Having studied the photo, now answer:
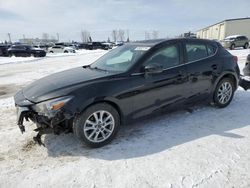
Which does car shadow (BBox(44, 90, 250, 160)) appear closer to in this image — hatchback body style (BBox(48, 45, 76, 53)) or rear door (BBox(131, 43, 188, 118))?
rear door (BBox(131, 43, 188, 118))

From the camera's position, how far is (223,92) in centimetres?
481

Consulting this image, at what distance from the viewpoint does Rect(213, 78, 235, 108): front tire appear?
4.73 metres

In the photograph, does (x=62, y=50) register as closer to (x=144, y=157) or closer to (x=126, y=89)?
(x=126, y=89)

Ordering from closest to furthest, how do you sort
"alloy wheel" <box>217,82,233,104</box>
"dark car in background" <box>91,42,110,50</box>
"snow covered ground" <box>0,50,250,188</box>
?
1. "snow covered ground" <box>0,50,250,188</box>
2. "alloy wheel" <box>217,82,233,104</box>
3. "dark car in background" <box>91,42,110,50</box>

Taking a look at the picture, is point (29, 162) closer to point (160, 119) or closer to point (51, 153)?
point (51, 153)

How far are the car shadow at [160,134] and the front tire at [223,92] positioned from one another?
167 mm

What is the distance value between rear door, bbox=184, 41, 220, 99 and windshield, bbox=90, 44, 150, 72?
0.99 meters

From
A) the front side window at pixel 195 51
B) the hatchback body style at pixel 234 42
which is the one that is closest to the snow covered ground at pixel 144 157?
the front side window at pixel 195 51

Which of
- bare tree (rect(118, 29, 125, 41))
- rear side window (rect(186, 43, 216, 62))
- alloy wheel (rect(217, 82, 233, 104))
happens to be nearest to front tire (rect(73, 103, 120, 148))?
rear side window (rect(186, 43, 216, 62))

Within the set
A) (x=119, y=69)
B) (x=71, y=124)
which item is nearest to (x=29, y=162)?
(x=71, y=124)

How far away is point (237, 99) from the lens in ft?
17.8

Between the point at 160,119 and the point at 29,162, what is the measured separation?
2464 mm

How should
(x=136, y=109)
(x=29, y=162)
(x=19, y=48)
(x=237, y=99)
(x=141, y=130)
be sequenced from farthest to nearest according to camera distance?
(x=19, y=48) → (x=237, y=99) → (x=141, y=130) → (x=136, y=109) → (x=29, y=162)

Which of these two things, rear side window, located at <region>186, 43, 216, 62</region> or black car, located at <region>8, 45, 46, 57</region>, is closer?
rear side window, located at <region>186, 43, 216, 62</region>
